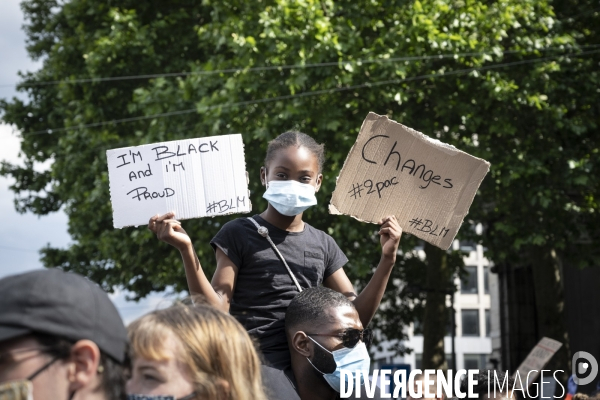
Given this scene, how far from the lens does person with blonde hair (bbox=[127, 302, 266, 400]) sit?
2.33 metres

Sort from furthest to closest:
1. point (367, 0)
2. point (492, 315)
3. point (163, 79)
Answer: point (492, 315) < point (163, 79) < point (367, 0)

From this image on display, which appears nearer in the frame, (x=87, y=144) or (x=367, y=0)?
(x=367, y=0)

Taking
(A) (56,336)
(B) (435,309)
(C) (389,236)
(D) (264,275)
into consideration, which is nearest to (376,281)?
(C) (389,236)

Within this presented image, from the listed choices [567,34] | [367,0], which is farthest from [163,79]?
[567,34]

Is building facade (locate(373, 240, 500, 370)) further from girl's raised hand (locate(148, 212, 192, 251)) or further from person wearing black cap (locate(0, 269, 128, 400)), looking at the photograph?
person wearing black cap (locate(0, 269, 128, 400))

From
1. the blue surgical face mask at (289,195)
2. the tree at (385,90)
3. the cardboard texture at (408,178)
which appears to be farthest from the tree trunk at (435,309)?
the blue surgical face mask at (289,195)

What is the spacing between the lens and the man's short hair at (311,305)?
409 cm

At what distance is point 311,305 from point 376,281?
499 mm

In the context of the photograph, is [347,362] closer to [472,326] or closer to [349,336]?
[349,336]

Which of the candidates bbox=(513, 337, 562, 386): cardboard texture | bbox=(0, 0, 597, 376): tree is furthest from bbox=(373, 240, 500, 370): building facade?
bbox=(513, 337, 562, 386): cardboard texture

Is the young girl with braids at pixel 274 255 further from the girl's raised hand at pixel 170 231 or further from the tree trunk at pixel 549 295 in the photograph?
the tree trunk at pixel 549 295

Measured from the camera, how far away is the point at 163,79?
1800cm

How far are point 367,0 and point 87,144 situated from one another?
21.7 feet

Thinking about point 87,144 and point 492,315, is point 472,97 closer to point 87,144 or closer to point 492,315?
point 87,144
